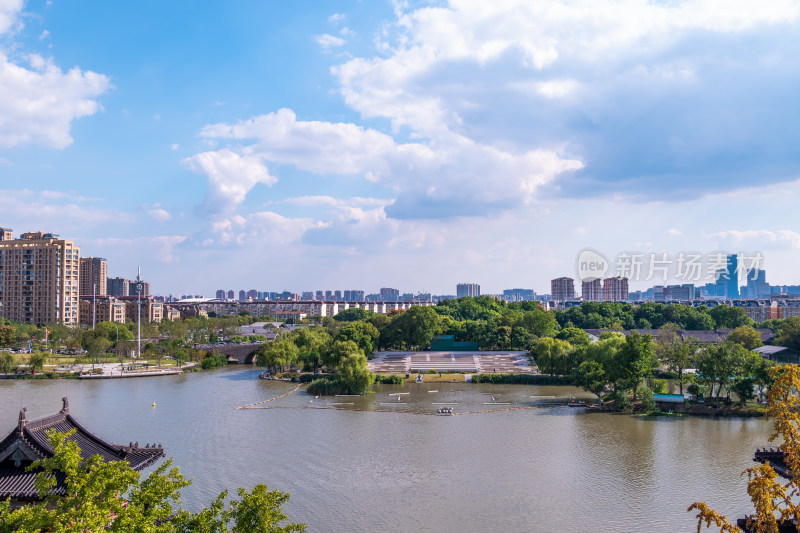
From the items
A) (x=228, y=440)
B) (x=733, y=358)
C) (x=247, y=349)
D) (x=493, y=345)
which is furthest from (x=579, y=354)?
(x=247, y=349)

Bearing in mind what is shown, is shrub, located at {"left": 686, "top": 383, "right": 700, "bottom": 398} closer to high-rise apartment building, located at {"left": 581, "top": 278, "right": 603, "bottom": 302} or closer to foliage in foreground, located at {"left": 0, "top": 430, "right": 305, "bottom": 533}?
foliage in foreground, located at {"left": 0, "top": 430, "right": 305, "bottom": 533}

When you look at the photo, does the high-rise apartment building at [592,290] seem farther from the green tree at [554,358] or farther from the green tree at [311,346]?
the green tree at [554,358]

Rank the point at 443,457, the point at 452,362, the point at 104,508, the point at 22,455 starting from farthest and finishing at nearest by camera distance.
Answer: the point at 452,362
the point at 443,457
the point at 22,455
the point at 104,508

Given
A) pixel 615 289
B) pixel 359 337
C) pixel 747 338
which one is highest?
pixel 615 289

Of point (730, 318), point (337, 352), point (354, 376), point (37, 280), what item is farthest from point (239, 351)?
point (730, 318)

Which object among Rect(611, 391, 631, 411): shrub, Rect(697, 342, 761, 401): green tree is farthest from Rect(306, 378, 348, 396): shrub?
Rect(697, 342, 761, 401): green tree

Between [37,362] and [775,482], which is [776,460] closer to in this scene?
[775,482]
